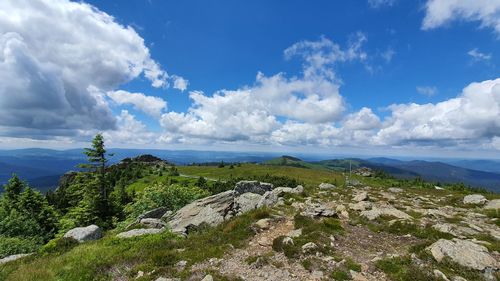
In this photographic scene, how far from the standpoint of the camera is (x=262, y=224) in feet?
65.2

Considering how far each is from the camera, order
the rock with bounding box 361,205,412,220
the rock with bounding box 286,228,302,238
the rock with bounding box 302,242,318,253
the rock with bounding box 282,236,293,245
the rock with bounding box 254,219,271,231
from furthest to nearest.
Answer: the rock with bounding box 361,205,412,220 < the rock with bounding box 254,219,271,231 < the rock with bounding box 286,228,302,238 < the rock with bounding box 282,236,293,245 < the rock with bounding box 302,242,318,253

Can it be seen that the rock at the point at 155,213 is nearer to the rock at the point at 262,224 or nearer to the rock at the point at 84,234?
the rock at the point at 84,234

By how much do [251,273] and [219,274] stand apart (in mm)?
Result: 1511

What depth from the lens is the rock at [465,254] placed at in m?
12.9

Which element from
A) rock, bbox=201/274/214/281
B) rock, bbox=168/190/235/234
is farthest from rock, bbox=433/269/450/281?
rock, bbox=168/190/235/234

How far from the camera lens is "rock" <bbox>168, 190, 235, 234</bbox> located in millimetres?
24873

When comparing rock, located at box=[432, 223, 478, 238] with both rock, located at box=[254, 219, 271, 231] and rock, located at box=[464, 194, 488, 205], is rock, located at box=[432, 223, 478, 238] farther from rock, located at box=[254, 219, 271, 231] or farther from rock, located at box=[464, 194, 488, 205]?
rock, located at box=[464, 194, 488, 205]

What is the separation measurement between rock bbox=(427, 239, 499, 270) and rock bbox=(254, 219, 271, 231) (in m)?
9.52

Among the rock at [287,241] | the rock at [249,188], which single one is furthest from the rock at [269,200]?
the rock at [287,241]

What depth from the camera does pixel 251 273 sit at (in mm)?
13570

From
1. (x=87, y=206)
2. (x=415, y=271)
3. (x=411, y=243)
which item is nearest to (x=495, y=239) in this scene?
(x=411, y=243)

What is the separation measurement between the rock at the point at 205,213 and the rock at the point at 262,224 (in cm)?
556

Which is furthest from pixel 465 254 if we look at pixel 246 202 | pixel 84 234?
pixel 84 234

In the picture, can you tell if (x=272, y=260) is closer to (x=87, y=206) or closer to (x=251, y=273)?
(x=251, y=273)
